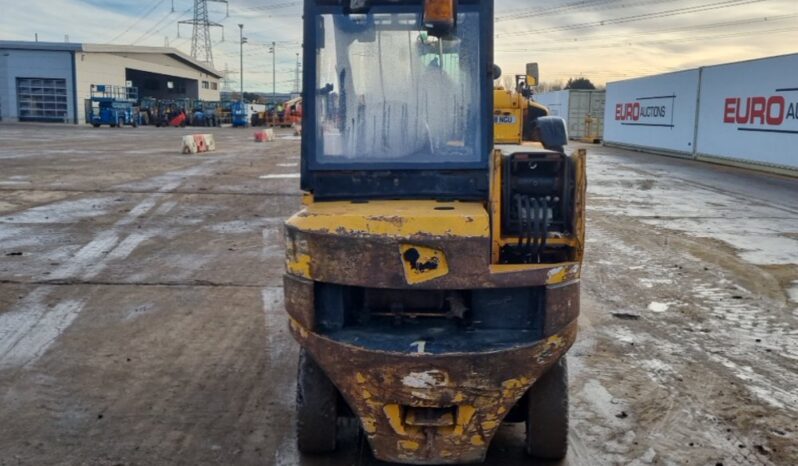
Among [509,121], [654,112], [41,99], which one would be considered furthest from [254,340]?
[41,99]

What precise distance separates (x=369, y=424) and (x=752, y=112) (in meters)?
23.4

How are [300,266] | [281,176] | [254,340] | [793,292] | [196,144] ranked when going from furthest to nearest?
[196,144]
[281,176]
[793,292]
[254,340]
[300,266]

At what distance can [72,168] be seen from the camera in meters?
20.8

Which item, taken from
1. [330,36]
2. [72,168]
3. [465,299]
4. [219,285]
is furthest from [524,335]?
[72,168]

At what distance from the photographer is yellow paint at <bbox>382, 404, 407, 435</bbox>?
370 cm

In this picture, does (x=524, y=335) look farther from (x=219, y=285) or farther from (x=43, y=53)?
(x=43, y=53)

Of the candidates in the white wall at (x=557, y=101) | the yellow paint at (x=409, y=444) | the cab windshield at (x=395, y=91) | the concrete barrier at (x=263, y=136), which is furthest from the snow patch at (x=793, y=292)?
the white wall at (x=557, y=101)

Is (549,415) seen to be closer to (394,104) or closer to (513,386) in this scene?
(513,386)

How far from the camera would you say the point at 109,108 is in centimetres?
5519

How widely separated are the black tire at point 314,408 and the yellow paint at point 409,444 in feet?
1.73

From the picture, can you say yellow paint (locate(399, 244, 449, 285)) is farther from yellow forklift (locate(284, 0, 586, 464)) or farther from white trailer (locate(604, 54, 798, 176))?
white trailer (locate(604, 54, 798, 176))

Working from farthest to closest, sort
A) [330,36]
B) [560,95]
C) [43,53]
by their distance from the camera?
[43,53]
[560,95]
[330,36]

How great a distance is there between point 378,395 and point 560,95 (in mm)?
47156

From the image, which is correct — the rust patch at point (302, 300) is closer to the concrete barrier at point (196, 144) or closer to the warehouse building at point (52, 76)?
the concrete barrier at point (196, 144)
